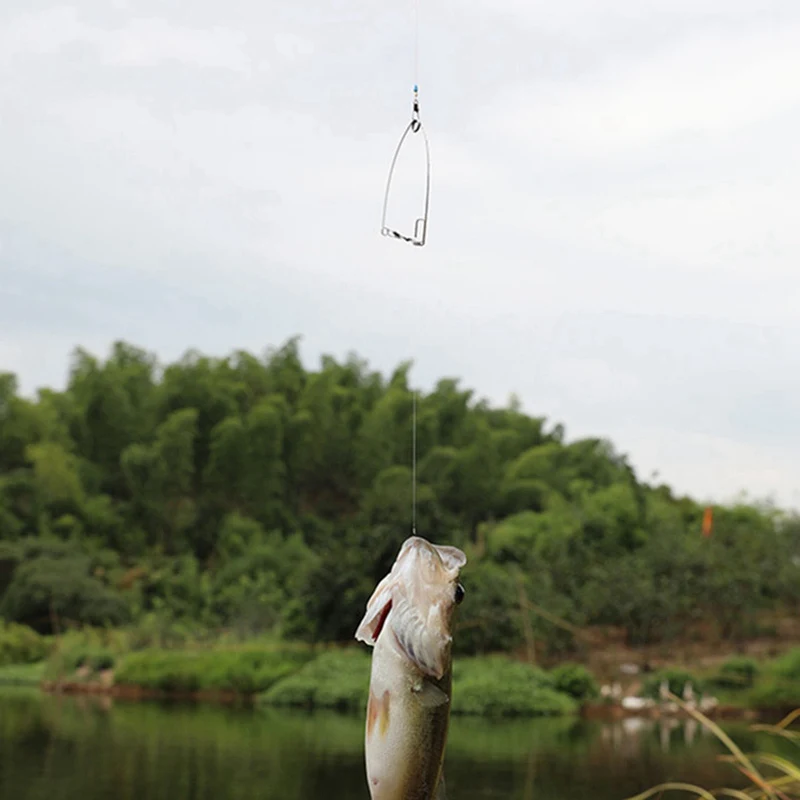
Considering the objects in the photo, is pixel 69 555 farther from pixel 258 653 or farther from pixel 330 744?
pixel 330 744

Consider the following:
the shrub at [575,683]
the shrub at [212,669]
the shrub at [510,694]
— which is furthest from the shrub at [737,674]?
the shrub at [212,669]

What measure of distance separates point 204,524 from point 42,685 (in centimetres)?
987

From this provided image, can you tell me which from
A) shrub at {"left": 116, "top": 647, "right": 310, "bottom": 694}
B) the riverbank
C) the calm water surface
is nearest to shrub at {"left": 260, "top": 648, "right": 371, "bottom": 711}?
the riverbank

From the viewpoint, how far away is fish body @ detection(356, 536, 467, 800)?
7.00ft

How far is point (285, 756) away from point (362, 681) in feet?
18.1

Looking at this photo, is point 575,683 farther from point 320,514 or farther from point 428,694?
point 428,694

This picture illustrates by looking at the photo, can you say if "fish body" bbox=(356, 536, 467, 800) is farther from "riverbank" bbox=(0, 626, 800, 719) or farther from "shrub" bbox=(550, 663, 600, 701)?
"shrub" bbox=(550, 663, 600, 701)

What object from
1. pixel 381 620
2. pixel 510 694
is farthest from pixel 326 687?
pixel 381 620

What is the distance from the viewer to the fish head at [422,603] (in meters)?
2.12

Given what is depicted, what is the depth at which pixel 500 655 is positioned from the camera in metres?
22.0

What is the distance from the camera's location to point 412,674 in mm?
2148

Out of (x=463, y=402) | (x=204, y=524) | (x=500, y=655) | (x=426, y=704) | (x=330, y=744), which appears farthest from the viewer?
(x=463, y=402)

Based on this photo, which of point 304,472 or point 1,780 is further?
point 304,472

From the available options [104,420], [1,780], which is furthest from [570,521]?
[1,780]
